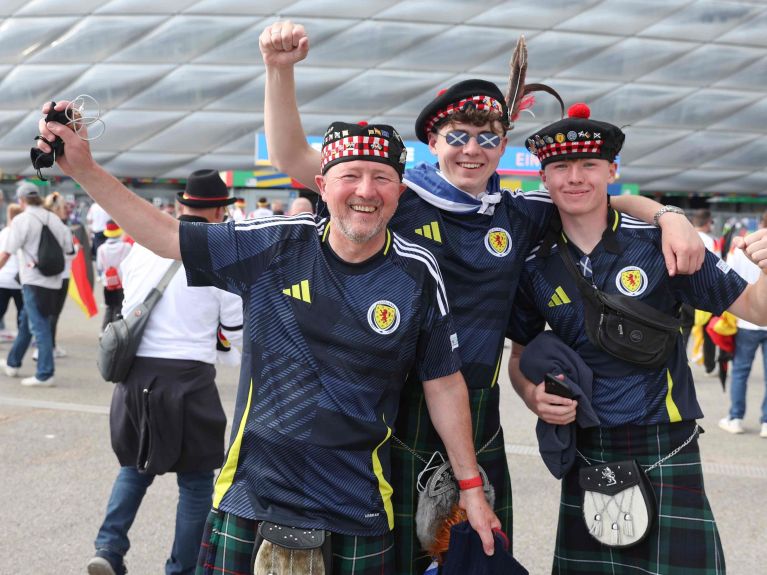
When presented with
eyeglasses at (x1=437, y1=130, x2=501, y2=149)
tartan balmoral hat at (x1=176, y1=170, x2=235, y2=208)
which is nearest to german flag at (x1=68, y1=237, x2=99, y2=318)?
tartan balmoral hat at (x1=176, y1=170, x2=235, y2=208)

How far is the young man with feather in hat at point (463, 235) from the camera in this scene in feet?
8.41

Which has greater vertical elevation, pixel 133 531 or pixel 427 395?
pixel 427 395

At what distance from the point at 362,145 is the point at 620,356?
41.2 inches

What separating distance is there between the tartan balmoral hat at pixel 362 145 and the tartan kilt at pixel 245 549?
1.06 metres

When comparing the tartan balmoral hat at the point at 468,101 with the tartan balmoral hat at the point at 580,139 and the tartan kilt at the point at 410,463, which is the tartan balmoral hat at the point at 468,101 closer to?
the tartan balmoral hat at the point at 580,139

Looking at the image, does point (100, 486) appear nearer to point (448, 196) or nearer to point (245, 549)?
point (245, 549)

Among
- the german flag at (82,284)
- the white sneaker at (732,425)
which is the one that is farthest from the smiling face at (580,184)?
the german flag at (82,284)

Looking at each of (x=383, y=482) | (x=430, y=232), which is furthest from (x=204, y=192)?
(x=383, y=482)

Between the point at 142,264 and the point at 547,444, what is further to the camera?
the point at 142,264

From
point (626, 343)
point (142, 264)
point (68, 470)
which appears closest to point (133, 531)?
point (68, 470)

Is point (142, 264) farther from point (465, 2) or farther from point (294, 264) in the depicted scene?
point (465, 2)

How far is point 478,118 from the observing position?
8.55 ft

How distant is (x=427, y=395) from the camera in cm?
241

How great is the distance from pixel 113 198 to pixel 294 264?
0.53 m
